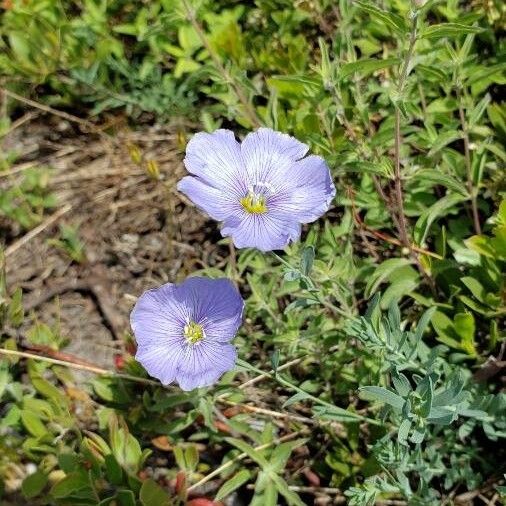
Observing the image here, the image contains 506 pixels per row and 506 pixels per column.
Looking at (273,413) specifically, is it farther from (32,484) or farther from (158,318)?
(32,484)

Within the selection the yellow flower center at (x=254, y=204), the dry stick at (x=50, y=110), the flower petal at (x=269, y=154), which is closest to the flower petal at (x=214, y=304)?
the yellow flower center at (x=254, y=204)

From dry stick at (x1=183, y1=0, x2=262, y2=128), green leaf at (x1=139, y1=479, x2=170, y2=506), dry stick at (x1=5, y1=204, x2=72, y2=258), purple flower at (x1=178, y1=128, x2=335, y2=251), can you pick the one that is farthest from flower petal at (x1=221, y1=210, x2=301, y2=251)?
dry stick at (x1=5, y1=204, x2=72, y2=258)

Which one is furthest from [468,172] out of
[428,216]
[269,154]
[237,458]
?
[237,458]

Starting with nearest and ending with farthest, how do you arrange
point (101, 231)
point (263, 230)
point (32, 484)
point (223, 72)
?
1. point (263, 230)
2. point (32, 484)
3. point (223, 72)
4. point (101, 231)

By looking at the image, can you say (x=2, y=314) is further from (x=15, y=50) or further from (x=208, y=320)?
(x=15, y=50)

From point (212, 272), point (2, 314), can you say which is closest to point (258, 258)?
point (212, 272)

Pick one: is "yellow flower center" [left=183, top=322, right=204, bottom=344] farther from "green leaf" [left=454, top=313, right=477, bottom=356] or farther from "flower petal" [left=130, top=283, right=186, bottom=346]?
"green leaf" [left=454, top=313, right=477, bottom=356]
